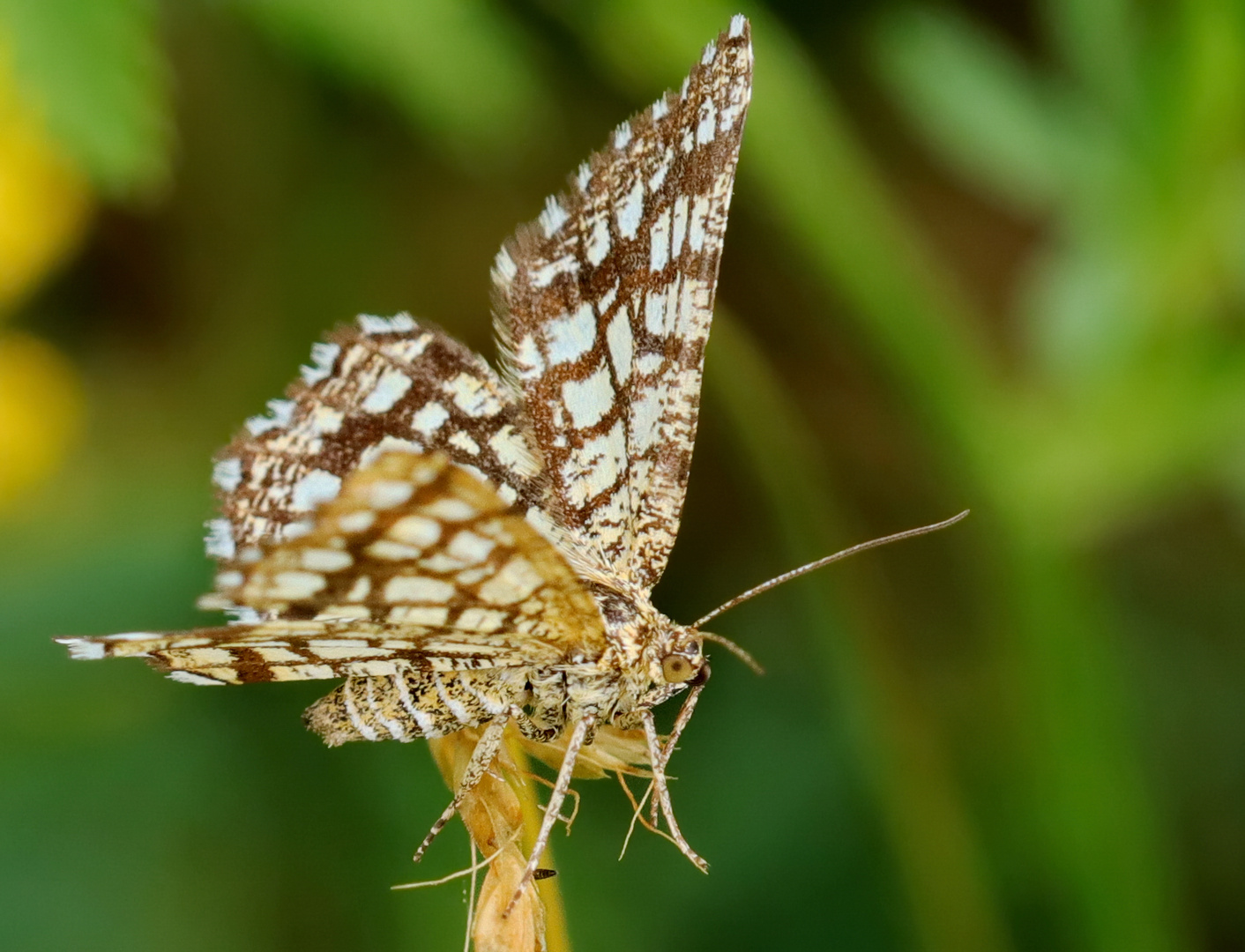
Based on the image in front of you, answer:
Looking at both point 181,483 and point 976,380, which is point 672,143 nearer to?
point 976,380

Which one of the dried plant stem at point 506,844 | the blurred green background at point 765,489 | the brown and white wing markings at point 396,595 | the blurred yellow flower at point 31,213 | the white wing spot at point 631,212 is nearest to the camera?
the dried plant stem at point 506,844

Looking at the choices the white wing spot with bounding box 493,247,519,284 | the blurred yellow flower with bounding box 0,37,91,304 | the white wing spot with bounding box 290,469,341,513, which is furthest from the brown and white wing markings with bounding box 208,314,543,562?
the blurred yellow flower with bounding box 0,37,91,304

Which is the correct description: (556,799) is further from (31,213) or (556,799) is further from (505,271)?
(31,213)

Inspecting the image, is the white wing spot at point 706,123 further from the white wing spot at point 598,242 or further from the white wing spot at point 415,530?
the white wing spot at point 415,530

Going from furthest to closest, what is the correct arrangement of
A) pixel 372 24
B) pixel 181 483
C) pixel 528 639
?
pixel 181 483
pixel 372 24
pixel 528 639

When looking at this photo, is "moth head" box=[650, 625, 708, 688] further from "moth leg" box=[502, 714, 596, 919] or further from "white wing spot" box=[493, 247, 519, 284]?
"white wing spot" box=[493, 247, 519, 284]

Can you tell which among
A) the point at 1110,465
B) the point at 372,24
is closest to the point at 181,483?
the point at 372,24

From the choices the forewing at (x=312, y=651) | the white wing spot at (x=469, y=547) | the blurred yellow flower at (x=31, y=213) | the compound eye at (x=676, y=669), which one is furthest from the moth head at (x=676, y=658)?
the blurred yellow flower at (x=31, y=213)
